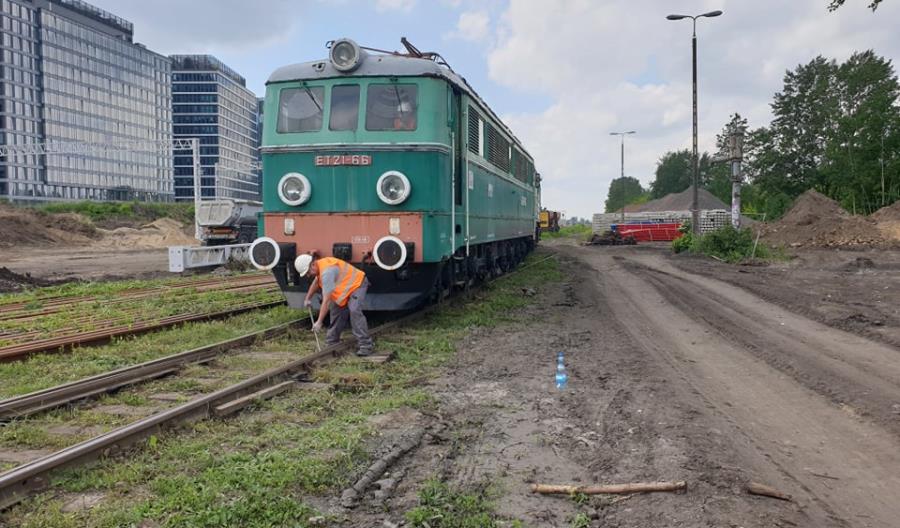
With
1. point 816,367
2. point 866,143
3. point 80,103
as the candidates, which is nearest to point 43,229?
point 816,367

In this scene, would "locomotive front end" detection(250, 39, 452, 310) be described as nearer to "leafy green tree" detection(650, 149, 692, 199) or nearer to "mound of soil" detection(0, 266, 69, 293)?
"mound of soil" detection(0, 266, 69, 293)

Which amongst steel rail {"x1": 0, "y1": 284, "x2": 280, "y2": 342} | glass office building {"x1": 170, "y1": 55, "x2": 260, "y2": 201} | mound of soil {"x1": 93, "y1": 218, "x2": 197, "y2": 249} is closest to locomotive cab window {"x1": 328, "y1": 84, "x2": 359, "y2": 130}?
steel rail {"x1": 0, "y1": 284, "x2": 280, "y2": 342}

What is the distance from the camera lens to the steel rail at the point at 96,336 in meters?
8.00

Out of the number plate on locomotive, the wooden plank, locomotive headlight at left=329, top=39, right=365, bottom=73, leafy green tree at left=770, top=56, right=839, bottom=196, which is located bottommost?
the wooden plank

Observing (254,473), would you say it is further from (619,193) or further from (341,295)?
(619,193)

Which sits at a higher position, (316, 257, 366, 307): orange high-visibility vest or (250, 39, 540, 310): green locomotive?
(250, 39, 540, 310): green locomotive

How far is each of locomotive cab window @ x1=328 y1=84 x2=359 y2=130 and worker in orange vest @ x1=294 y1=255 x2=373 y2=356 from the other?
226cm

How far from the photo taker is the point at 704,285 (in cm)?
1669

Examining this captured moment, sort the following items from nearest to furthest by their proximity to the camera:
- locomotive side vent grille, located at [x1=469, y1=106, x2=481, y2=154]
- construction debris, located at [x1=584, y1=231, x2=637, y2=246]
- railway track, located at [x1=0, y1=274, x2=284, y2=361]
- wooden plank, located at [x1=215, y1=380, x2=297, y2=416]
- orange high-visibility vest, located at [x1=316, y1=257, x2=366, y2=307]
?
wooden plank, located at [x1=215, y1=380, x2=297, y2=416], orange high-visibility vest, located at [x1=316, y1=257, x2=366, y2=307], railway track, located at [x1=0, y1=274, x2=284, y2=361], locomotive side vent grille, located at [x1=469, y1=106, x2=481, y2=154], construction debris, located at [x1=584, y1=231, x2=637, y2=246]

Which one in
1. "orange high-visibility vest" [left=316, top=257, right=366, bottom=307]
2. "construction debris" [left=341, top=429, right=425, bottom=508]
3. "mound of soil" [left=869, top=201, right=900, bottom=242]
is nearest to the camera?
"construction debris" [left=341, top=429, right=425, bottom=508]

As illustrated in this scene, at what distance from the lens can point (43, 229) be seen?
4322cm

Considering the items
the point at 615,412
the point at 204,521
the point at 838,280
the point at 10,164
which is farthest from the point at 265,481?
the point at 10,164

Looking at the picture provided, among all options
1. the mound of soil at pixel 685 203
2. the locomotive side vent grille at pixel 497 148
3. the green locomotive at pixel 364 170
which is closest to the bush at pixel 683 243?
the locomotive side vent grille at pixel 497 148

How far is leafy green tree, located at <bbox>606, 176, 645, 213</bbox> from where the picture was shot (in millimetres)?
121700
